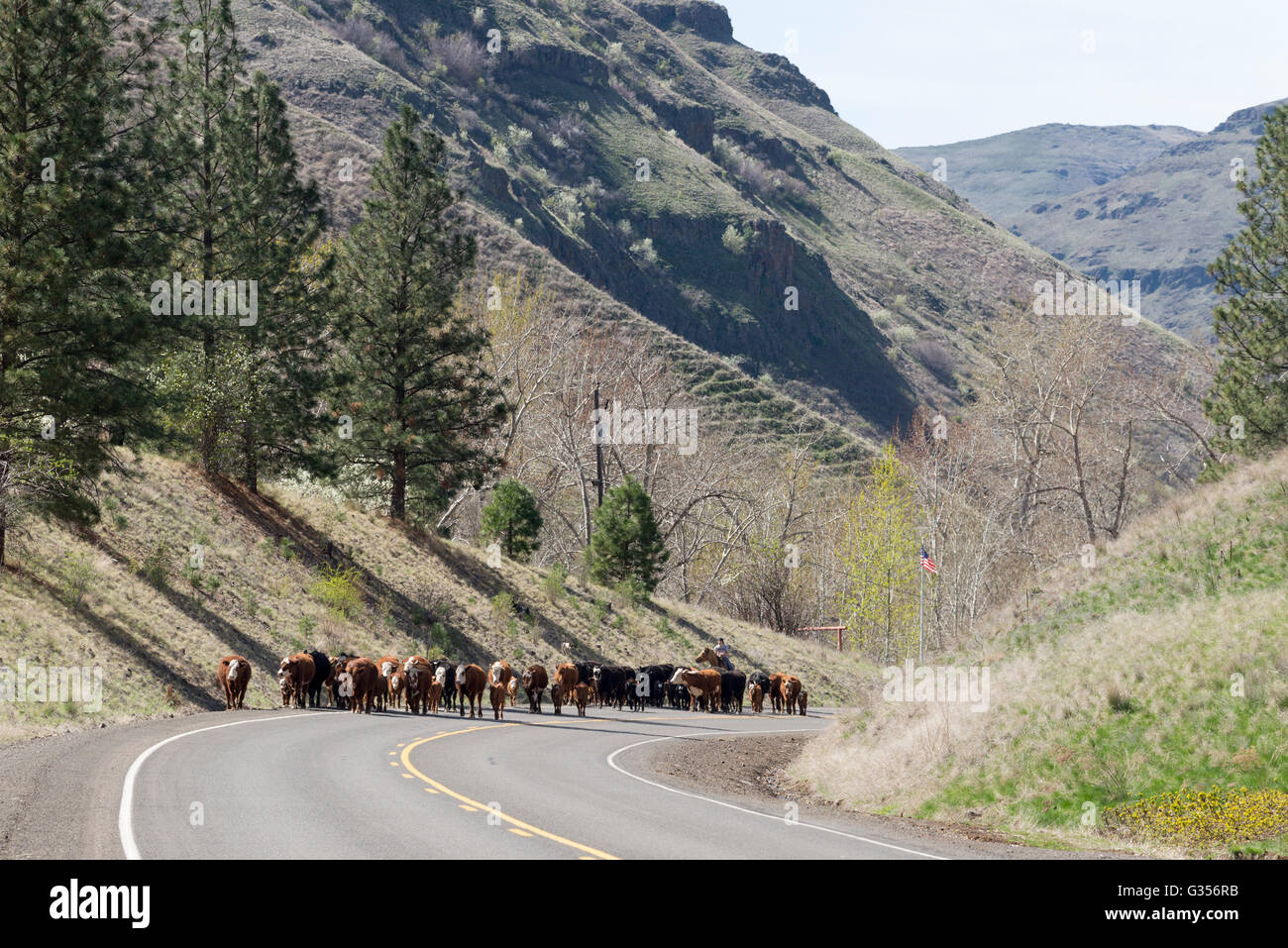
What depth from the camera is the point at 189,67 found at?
44.4 m

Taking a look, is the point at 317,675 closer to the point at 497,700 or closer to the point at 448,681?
the point at 448,681

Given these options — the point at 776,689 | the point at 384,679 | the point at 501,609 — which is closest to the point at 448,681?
the point at 384,679

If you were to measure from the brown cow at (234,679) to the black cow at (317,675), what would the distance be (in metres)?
3.14

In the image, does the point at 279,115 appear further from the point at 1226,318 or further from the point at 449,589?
the point at 1226,318

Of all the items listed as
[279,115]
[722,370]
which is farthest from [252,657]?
[722,370]

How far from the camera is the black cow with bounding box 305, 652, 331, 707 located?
3291cm

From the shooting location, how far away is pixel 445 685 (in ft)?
112

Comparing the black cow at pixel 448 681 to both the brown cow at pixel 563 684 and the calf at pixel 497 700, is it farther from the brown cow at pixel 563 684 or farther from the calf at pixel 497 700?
the brown cow at pixel 563 684

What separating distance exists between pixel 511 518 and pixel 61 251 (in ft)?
95.3

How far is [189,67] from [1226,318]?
40879 millimetres

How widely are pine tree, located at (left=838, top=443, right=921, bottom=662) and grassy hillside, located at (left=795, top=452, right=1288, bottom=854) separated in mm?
37849

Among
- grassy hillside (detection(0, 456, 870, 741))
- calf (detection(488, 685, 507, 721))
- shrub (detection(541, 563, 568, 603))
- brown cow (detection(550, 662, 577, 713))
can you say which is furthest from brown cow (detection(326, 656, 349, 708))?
shrub (detection(541, 563, 568, 603))

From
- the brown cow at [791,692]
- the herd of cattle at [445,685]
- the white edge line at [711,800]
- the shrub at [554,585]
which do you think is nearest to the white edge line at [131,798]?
the herd of cattle at [445,685]

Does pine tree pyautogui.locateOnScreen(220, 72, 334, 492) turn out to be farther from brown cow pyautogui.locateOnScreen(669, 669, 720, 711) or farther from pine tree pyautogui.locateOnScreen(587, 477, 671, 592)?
A: pine tree pyautogui.locateOnScreen(587, 477, 671, 592)
